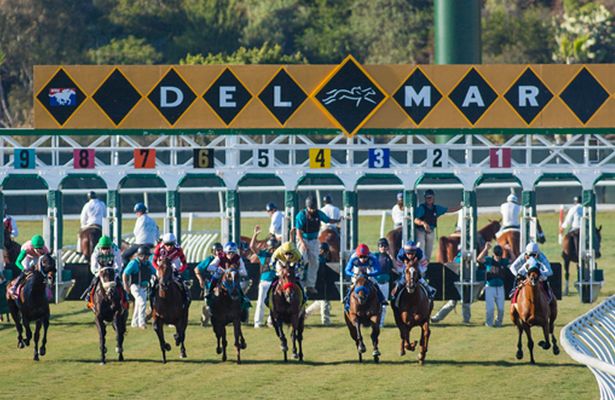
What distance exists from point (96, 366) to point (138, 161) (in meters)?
4.75

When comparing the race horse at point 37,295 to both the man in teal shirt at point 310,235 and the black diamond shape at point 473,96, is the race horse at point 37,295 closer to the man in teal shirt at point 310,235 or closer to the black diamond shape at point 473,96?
the man in teal shirt at point 310,235

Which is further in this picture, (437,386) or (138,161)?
(138,161)

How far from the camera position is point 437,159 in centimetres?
2295

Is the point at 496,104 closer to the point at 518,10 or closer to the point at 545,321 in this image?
the point at 545,321

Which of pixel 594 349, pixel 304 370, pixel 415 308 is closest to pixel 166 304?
pixel 304 370

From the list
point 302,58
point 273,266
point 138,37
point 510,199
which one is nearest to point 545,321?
point 273,266

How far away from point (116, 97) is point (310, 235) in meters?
3.49

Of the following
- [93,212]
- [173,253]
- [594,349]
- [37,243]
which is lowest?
[594,349]

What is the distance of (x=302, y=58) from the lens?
55375mm

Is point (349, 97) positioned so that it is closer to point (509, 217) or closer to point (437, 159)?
point (437, 159)

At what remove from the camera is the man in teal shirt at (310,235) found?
21906 millimetres

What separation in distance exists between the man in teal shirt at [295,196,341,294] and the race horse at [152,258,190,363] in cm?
327

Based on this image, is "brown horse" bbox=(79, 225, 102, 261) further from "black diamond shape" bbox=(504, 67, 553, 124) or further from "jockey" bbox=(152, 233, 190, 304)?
"black diamond shape" bbox=(504, 67, 553, 124)

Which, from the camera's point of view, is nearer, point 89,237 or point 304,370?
point 304,370
